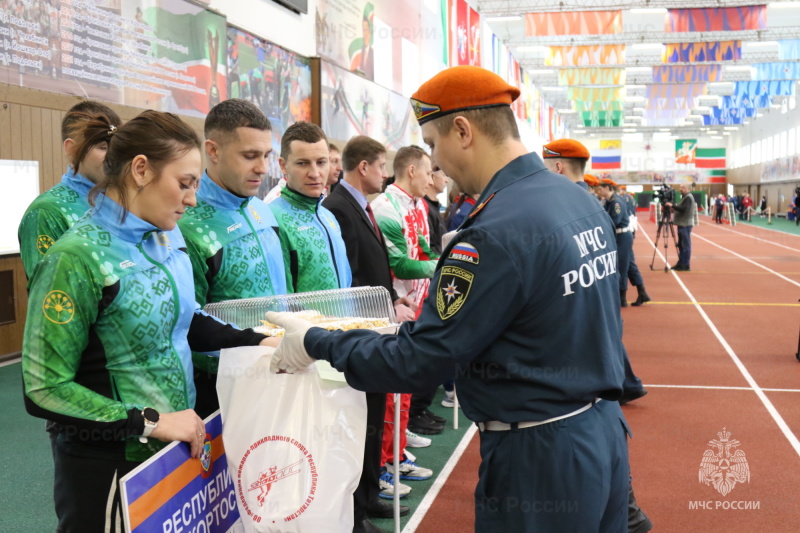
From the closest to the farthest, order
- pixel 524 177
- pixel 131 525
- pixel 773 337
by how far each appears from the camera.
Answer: pixel 131 525
pixel 524 177
pixel 773 337

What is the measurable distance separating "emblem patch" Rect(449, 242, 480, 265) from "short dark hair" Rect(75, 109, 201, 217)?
2.58 feet

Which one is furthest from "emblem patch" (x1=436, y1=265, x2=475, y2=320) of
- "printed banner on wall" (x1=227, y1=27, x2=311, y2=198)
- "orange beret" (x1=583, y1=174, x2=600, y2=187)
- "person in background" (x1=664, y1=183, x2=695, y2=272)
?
"person in background" (x1=664, y1=183, x2=695, y2=272)

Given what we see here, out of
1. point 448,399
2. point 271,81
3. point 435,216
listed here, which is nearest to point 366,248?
point 448,399

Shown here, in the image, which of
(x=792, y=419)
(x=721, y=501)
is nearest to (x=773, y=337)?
(x=792, y=419)

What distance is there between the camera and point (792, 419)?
5.89m

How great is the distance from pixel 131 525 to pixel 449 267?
0.95 meters

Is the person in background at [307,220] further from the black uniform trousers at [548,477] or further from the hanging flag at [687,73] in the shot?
the hanging flag at [687,73]

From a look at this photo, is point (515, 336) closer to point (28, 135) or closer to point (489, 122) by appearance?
point (489, 122)

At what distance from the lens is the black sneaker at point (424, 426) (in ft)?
17.9

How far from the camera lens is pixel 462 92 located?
6.19ft

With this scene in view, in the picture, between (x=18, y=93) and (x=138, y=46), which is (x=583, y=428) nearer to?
(x=18, y=93)

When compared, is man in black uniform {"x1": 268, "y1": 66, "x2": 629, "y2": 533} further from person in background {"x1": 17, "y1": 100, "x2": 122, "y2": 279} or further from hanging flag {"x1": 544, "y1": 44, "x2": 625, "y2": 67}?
hanging flag {"x1": 544, "y1": 44, "x2": 625, "y2": 67}

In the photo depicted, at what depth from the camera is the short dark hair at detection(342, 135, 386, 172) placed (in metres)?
4.29

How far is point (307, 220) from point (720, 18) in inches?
694
